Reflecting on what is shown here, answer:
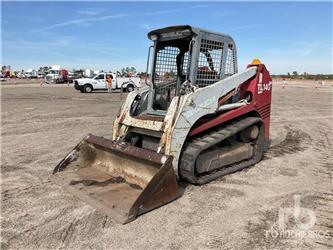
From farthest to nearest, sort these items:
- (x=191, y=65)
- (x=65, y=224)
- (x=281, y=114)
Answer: (x=281, y=114) → (x=191, y=65) → (x=65, y=224)

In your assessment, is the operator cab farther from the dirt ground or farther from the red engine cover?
the dirt ground

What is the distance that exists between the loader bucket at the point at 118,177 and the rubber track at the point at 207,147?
395 mm

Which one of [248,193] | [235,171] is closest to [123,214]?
[248,193]

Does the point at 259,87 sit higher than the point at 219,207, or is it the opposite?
the point at 259,87

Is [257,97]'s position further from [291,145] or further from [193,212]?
[193,212]

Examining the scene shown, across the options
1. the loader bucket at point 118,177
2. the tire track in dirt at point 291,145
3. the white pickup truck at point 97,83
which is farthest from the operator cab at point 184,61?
the white pickup truck at point 97,83

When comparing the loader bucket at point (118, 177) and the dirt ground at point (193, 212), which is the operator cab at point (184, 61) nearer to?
the loader bucket at point (118, 177)

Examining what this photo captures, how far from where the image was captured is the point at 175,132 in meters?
4.60

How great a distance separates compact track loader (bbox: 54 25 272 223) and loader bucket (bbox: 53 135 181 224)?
1cm

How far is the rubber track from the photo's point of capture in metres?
4.66

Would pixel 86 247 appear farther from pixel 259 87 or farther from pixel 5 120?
pixel 5 120

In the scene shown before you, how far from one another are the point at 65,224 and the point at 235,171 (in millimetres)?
2850

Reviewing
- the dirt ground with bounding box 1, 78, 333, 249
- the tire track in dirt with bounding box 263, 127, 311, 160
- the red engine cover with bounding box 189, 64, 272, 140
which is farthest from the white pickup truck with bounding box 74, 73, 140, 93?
the red engine cover with bounding box 189, 64, 272, 140

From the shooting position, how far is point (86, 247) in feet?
10.8
